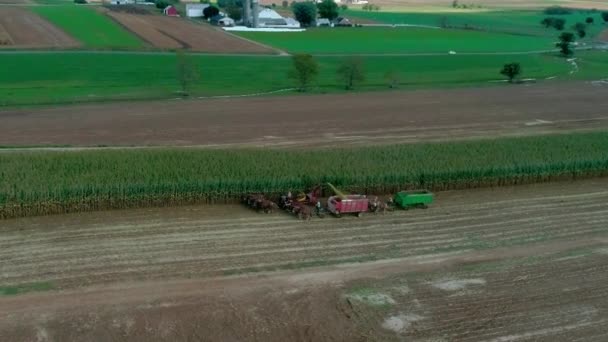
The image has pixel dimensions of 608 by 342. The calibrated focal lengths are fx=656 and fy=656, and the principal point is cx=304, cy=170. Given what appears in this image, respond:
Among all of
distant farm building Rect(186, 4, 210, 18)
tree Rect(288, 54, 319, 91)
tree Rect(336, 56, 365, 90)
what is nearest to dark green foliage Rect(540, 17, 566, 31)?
distant farm building Rect(186, 4, 210, 18)

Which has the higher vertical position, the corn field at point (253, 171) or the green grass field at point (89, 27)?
the green grass field at point (89, 27)

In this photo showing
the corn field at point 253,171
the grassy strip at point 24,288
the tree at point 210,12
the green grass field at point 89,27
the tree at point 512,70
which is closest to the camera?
the grassy strip at point 24,288

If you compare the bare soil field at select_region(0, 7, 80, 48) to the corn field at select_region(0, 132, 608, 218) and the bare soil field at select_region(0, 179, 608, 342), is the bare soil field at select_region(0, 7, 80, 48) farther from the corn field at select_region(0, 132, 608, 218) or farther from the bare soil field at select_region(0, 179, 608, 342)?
the bare soil field at select_region(0, 179, 608, 342)

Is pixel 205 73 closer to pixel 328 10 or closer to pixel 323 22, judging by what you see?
pixel 323 22

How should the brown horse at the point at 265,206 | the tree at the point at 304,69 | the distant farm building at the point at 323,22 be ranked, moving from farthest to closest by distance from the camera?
the distant farm building at the point at 323,22
the tree at the point at 304,69
the brown horse at the point at 265,206

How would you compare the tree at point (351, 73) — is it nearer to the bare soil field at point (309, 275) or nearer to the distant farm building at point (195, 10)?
the bare soil field at point (309, 275)

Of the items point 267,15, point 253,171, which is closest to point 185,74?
point 253,171

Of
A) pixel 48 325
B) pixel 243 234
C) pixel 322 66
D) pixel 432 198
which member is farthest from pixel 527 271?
pixel 322 66

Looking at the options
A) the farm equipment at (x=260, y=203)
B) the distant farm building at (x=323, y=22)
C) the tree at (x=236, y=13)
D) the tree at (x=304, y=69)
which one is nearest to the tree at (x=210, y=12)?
the tree at (x=236, y=13)
